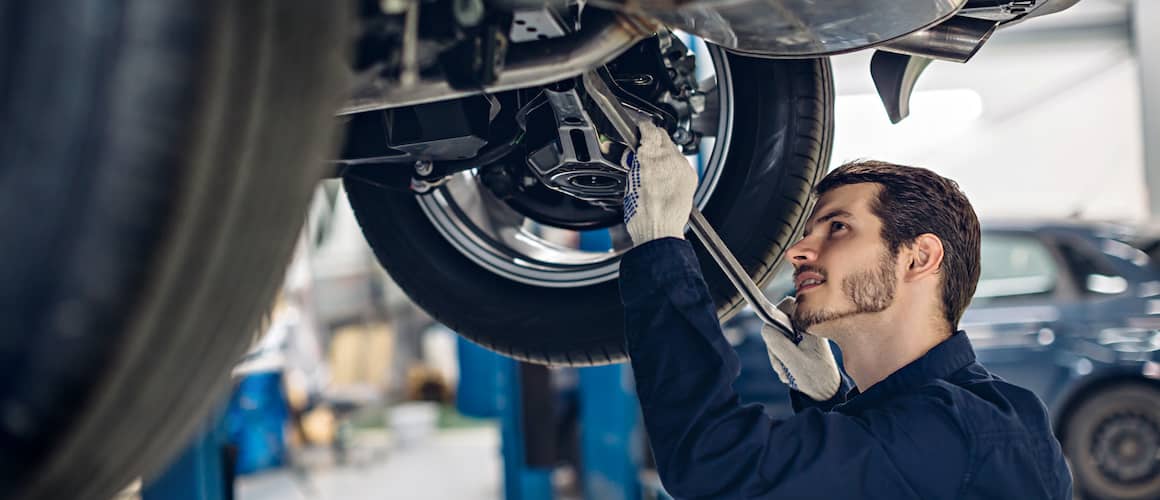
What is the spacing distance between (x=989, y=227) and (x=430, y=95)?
2.98 metres

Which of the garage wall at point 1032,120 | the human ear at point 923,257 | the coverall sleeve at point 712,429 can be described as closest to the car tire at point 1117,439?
the human ear at point 923,257

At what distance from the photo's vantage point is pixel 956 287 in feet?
3.67

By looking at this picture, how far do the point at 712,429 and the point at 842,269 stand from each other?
0.28 metres

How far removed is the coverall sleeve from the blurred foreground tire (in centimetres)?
51

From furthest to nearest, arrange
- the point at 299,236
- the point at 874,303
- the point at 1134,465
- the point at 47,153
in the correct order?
1. the point at 1134,465
2. the point at 874,303
3. the point at 299,236
4. the point at 47,153

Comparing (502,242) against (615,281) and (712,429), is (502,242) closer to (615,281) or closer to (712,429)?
(615,281)

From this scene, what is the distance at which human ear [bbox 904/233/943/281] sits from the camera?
1082mm

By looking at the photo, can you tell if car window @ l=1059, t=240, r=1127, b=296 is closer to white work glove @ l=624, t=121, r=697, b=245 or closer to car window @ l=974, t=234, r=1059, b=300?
car window @ l=974, t=234, r=1059, b=300

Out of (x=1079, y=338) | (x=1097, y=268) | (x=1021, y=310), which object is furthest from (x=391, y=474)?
(x=1097, y=268)

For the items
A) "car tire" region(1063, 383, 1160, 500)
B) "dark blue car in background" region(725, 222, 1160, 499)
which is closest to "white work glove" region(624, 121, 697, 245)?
"dark blue car in background" region(725, 222, 1160, 499)

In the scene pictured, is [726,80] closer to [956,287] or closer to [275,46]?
[956,287]

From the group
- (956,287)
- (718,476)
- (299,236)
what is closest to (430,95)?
(299,236)

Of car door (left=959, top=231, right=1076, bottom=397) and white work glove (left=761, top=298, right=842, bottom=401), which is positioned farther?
car door (left=959, top=231, right=1076, bottom=397)

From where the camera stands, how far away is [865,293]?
41.8 inches
